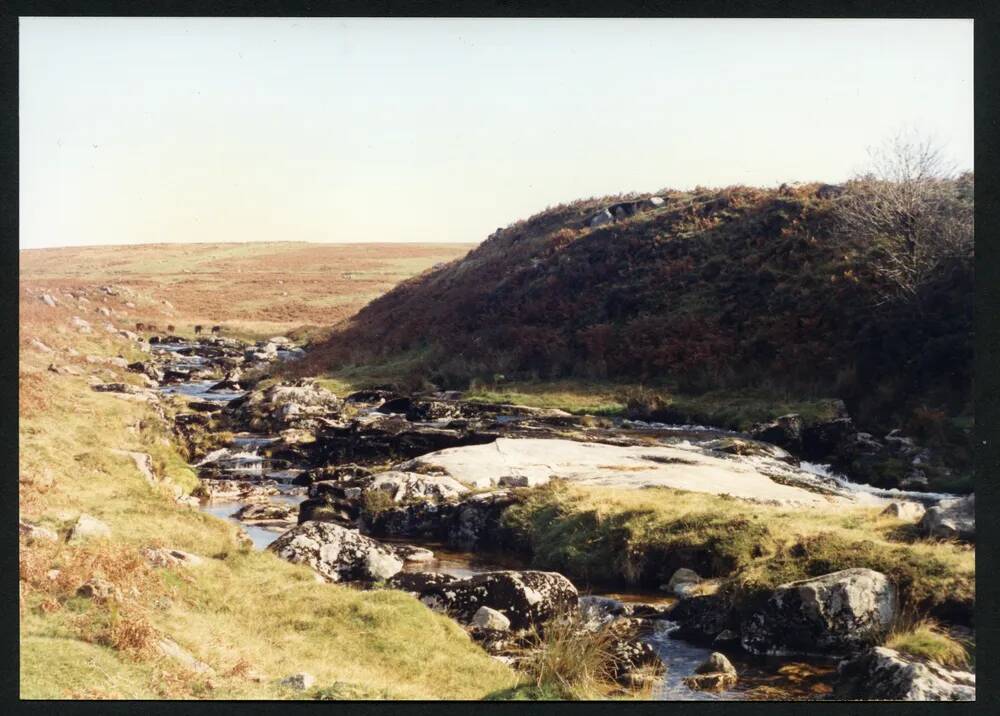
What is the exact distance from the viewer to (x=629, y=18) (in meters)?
14.8

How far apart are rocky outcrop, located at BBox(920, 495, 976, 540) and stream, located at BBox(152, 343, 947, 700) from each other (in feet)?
13.0

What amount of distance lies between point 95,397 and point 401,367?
57.1 feet

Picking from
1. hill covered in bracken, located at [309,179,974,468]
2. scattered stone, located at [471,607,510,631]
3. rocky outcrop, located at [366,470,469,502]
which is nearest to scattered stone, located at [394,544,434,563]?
rocky outcrop, located at [366,470,469,502]

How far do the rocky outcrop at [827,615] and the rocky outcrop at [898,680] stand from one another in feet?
3.90

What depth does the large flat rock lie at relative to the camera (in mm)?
22891

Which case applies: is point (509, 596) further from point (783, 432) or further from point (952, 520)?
point (783, 432)

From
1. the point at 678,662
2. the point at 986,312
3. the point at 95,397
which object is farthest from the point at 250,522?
the point at 986,312

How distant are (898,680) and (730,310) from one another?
95.2ft

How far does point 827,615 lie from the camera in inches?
560

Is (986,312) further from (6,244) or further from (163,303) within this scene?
(163,303)

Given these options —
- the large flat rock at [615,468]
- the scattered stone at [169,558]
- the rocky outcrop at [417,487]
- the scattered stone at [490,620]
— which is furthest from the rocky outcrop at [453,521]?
the scattered stone at [169,558]

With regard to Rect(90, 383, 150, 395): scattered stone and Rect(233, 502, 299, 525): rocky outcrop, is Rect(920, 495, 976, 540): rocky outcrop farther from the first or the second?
Rect(90, 383, 150, 395): scattered stone

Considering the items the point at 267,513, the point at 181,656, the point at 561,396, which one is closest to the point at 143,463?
the point at 267,513

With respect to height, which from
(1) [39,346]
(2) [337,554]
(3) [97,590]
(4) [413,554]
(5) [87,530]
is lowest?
(4) [413,554]
